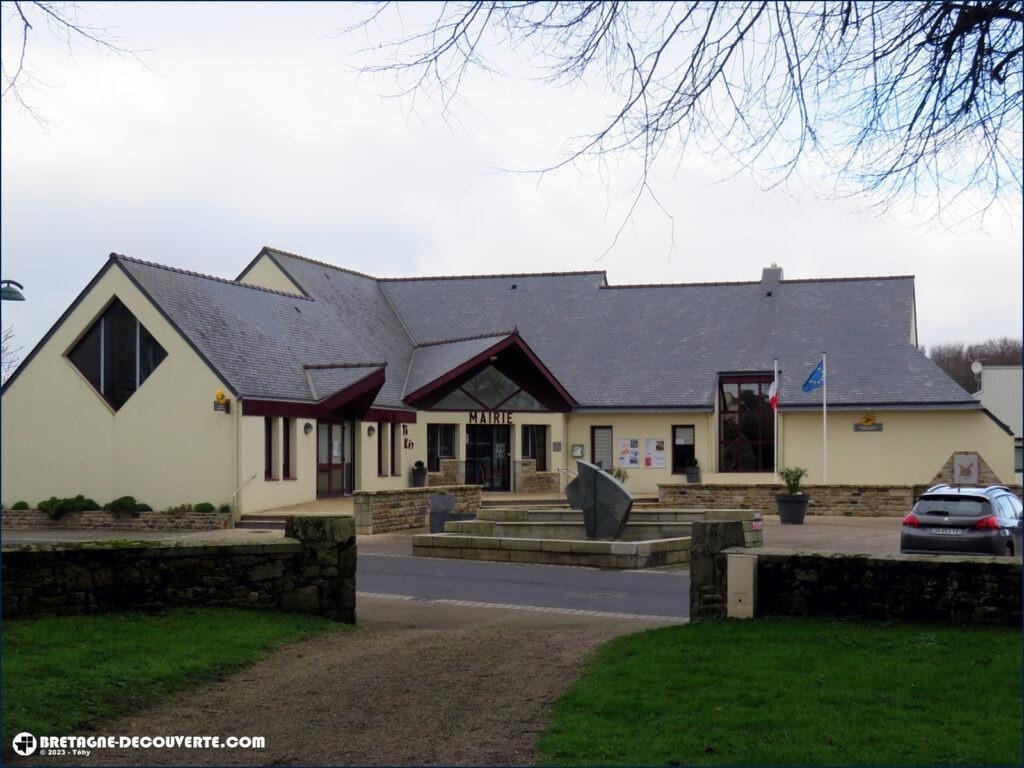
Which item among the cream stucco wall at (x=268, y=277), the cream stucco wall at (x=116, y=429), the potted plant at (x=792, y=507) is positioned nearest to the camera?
the cream stucco wall at (x=116, y=429)

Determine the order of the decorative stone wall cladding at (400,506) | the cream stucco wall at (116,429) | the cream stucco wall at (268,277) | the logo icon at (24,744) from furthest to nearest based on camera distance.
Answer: the cream stucco wall at (268,277) → the cream stucco wall at (116,429) → the decorative stone wall cladding at (400,506) → the logo icon at (24,744)

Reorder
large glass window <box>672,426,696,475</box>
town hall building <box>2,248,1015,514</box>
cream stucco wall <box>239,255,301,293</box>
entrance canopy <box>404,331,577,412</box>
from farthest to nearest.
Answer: cream stucco wall <box>239,255,301,293</box> < large glass window <box>672,426,696,475</box> < entrance canopy <box>404,331,577,412</box> < town hall building <box>2,248,1015,514</box>

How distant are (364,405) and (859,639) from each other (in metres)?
24.6

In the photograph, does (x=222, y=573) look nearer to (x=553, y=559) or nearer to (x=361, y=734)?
(x=361, y=734)

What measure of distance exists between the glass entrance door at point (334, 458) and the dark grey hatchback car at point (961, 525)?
18.3 meters

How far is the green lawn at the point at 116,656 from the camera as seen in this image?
8.73 m

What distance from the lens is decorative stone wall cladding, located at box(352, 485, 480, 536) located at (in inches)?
1039

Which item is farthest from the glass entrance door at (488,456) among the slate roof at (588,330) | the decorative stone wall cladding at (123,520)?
the decorative stone wall cladding at (123,520)

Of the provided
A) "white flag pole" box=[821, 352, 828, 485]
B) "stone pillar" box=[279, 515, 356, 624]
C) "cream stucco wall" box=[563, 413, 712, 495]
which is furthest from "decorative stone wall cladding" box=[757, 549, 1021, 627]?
"cream stucco wall" box=[563, 413, 712, 495]

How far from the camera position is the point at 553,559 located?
69.4ft

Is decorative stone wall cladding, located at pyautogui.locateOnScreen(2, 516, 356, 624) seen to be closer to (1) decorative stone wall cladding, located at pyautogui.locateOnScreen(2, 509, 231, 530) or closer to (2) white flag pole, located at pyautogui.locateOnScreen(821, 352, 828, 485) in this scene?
(1) decorative stone wall cladding, located at pyautogui.locateOnScreen(2, 509, 231, 530)

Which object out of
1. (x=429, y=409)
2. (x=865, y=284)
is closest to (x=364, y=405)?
(x=429, y=409)

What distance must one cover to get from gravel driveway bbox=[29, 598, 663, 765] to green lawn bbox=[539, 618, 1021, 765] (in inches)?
16.6

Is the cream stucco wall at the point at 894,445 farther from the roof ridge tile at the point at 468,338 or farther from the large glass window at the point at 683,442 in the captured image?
the roof ridge tile at the point at 468,338
